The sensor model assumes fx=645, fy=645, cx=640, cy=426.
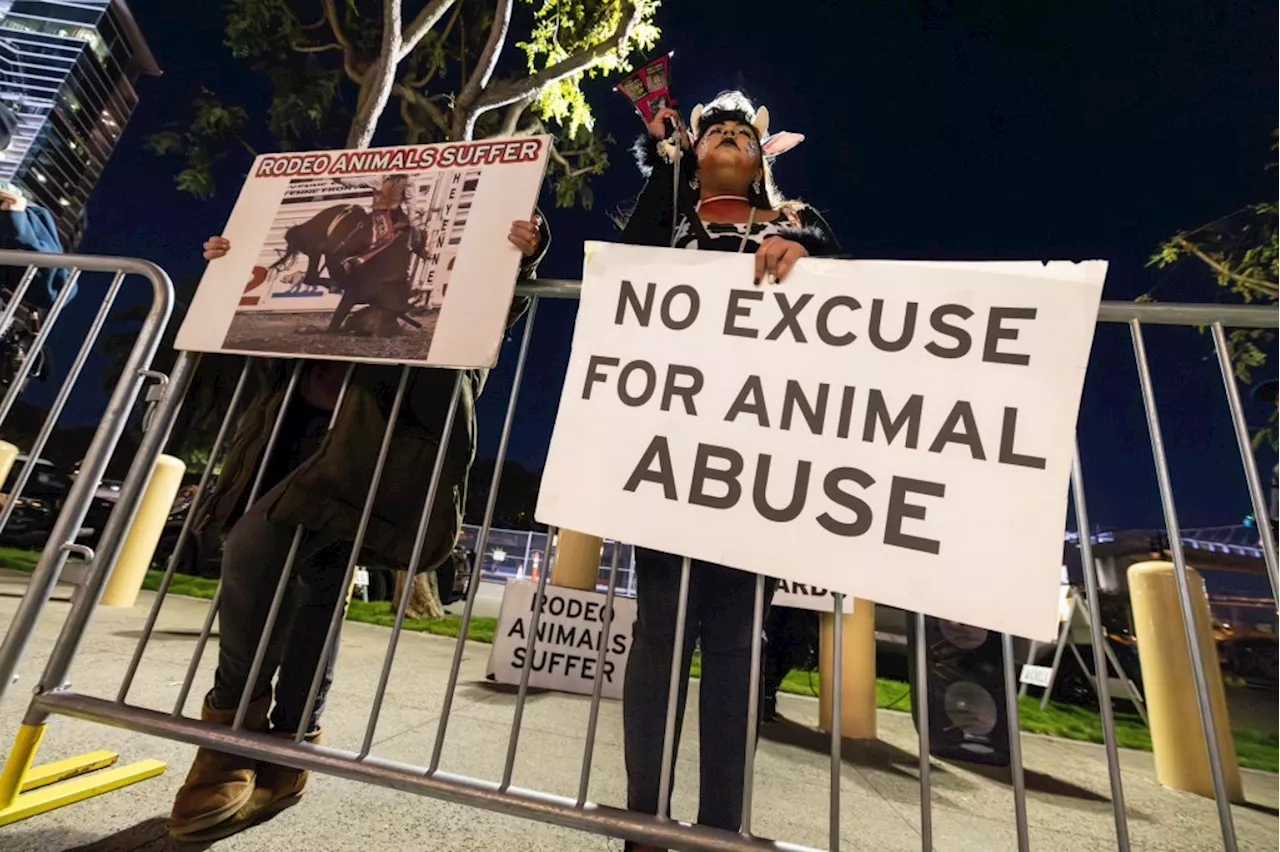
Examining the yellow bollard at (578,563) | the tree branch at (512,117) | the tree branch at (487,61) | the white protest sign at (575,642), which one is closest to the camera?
the white protest sign at (575,642)

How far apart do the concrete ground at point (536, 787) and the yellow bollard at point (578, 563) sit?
2.56ft

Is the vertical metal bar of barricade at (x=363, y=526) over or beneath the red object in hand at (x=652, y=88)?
beneath

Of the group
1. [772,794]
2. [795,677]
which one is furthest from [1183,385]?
[772,794]

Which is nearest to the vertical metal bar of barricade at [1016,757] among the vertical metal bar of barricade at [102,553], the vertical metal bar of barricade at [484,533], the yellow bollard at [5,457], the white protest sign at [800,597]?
the vertical metal bar of barricade at [484,533]

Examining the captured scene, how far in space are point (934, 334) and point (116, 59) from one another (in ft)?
115

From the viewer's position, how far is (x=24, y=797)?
165cm

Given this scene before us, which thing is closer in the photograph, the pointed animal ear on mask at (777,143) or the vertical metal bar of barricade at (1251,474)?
the vertical metal bar of barricade at (1251,474)

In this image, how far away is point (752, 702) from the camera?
144 cm

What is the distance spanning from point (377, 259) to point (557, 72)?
24.9 feet

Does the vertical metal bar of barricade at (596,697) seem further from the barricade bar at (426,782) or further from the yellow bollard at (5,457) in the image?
the yellow bollard at (5,457)

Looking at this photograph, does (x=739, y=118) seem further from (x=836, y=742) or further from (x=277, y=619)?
(x=277, y=619)

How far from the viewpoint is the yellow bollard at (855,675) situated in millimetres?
4211

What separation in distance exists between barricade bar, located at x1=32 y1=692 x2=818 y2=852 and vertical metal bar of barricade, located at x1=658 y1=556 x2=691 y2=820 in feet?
0.18

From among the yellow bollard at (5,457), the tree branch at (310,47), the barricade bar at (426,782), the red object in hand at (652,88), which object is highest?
the tree branch at (310,47)
